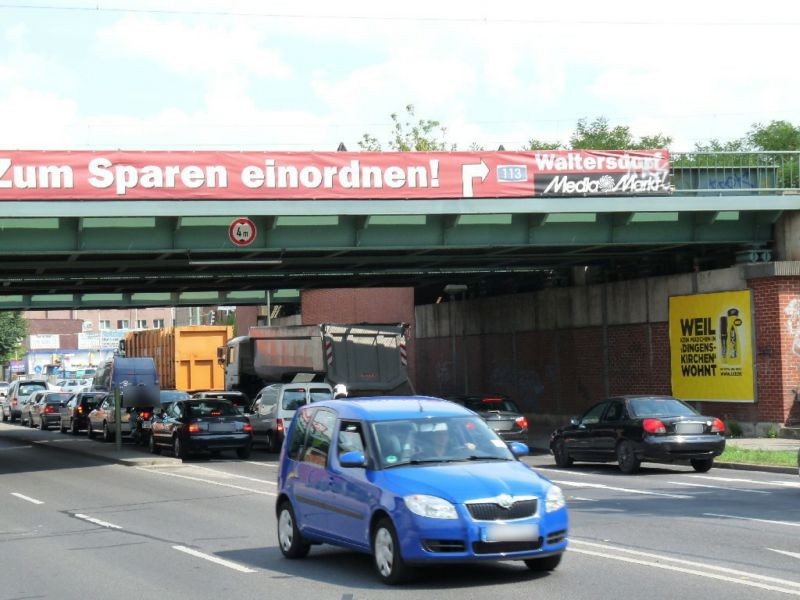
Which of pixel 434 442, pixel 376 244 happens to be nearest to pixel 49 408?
pixel 376 244

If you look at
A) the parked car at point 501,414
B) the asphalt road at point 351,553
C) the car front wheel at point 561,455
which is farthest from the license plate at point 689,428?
the parked car at point 501,414

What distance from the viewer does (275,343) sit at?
39688 millimetres

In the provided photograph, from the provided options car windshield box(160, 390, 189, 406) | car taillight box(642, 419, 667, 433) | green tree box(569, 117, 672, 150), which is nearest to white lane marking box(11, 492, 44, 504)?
car taillight box(642, 419, 667, 433)

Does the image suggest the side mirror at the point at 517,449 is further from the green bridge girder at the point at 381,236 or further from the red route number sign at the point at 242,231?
the red route number sign at the point at 242,231

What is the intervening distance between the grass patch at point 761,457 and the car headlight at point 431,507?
1385cm

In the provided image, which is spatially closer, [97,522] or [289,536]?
[289,536]

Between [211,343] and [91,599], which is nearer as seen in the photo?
[91,599]

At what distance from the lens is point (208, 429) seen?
28.8 metres

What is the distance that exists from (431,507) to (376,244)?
1934 centimetres

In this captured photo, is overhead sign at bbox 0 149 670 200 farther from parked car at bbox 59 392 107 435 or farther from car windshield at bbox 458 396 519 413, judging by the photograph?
parked car at bbox 59 392 107 435

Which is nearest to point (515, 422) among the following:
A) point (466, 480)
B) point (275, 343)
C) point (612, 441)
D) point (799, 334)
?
point (612, 441)

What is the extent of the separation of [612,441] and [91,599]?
14.1 m

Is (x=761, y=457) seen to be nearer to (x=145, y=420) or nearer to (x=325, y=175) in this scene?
(x=325, y=175)

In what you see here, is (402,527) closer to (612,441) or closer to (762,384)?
(612,441)
